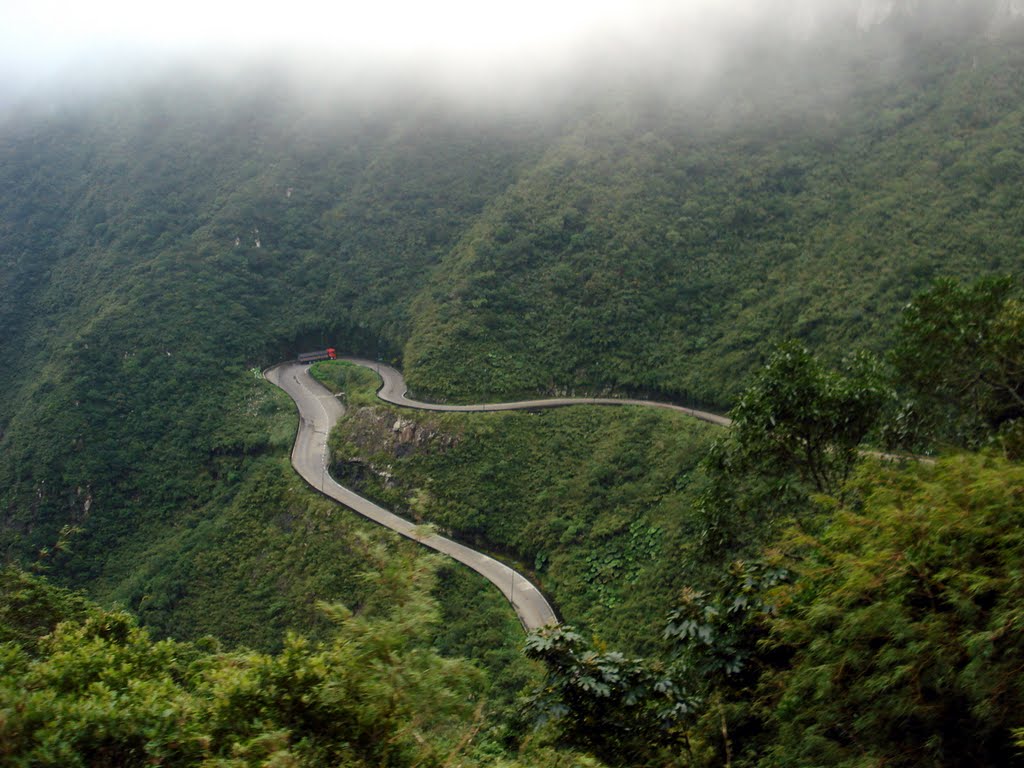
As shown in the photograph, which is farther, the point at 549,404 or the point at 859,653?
the point at 549,404

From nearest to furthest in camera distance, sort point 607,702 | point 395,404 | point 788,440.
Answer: point 607,702, point 788,440, point 395,404

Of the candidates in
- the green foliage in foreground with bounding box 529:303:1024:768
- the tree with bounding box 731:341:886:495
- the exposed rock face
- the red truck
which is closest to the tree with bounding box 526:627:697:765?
the green foliage in foreground with bounding box 529:303:1024:768

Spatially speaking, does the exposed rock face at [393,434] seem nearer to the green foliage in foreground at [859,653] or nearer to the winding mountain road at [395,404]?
the winding mountain road at [395,404]

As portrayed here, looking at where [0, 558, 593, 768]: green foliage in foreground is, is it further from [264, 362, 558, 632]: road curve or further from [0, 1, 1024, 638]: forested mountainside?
[0, 1, 1024, 638]: forested mountainside

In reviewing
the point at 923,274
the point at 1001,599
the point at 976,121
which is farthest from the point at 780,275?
the point at 1001,599

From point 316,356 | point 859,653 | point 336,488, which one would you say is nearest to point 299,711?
point 859,653

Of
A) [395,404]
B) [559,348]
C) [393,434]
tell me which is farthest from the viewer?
[559,348]

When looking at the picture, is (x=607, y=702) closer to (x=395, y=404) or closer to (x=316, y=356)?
(x=395, y=404)

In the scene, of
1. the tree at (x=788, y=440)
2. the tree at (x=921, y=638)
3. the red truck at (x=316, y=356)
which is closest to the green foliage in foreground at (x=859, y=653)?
the tree at (x=921, y=638)
